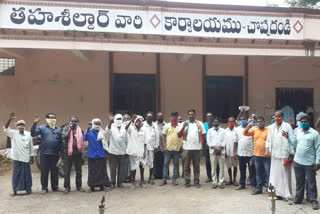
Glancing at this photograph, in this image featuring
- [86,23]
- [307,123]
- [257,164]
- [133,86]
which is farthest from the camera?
[133,86]

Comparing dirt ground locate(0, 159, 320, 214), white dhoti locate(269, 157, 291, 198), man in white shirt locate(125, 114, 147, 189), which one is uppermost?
man in white shirt locate(125, 114, 147, 189)

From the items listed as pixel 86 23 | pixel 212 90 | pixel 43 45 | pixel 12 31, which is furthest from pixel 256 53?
pixel 12 31

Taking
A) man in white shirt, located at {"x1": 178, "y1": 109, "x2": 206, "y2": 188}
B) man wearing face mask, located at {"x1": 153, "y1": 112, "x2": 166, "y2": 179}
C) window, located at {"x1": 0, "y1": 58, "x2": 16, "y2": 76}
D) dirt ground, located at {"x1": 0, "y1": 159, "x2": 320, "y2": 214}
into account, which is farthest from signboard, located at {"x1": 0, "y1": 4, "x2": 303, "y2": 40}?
dirt ground, located at {"x1": 0, "y1": 159, "x2": 320, "y2": 214}

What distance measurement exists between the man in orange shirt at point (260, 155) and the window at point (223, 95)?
18.3 ft

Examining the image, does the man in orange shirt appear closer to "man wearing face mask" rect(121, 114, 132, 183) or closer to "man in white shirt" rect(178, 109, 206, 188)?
"man in white shirt" rect(178, 109, 206, 188)

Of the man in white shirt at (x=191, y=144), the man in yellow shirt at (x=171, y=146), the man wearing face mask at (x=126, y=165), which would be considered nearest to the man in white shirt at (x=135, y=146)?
the man wearing face mask at (x=126, y=165)

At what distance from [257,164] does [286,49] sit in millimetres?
5049

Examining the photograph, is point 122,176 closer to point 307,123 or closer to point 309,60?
point 307,123

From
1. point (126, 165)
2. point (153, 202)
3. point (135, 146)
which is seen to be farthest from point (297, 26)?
point (153, 202)

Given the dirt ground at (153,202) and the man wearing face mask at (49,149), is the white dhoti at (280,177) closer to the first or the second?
the dirt ground at (153,202)

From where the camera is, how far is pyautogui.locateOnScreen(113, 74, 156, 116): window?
11.3 m

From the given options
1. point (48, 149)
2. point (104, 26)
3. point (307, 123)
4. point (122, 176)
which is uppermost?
point (104, 26)

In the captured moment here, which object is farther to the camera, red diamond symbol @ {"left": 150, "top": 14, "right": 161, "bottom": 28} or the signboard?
red diamond symbol @ {"left": 150, "top": 14, "right": 161, "bottom": 28}

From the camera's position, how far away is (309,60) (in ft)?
A: 39.8
